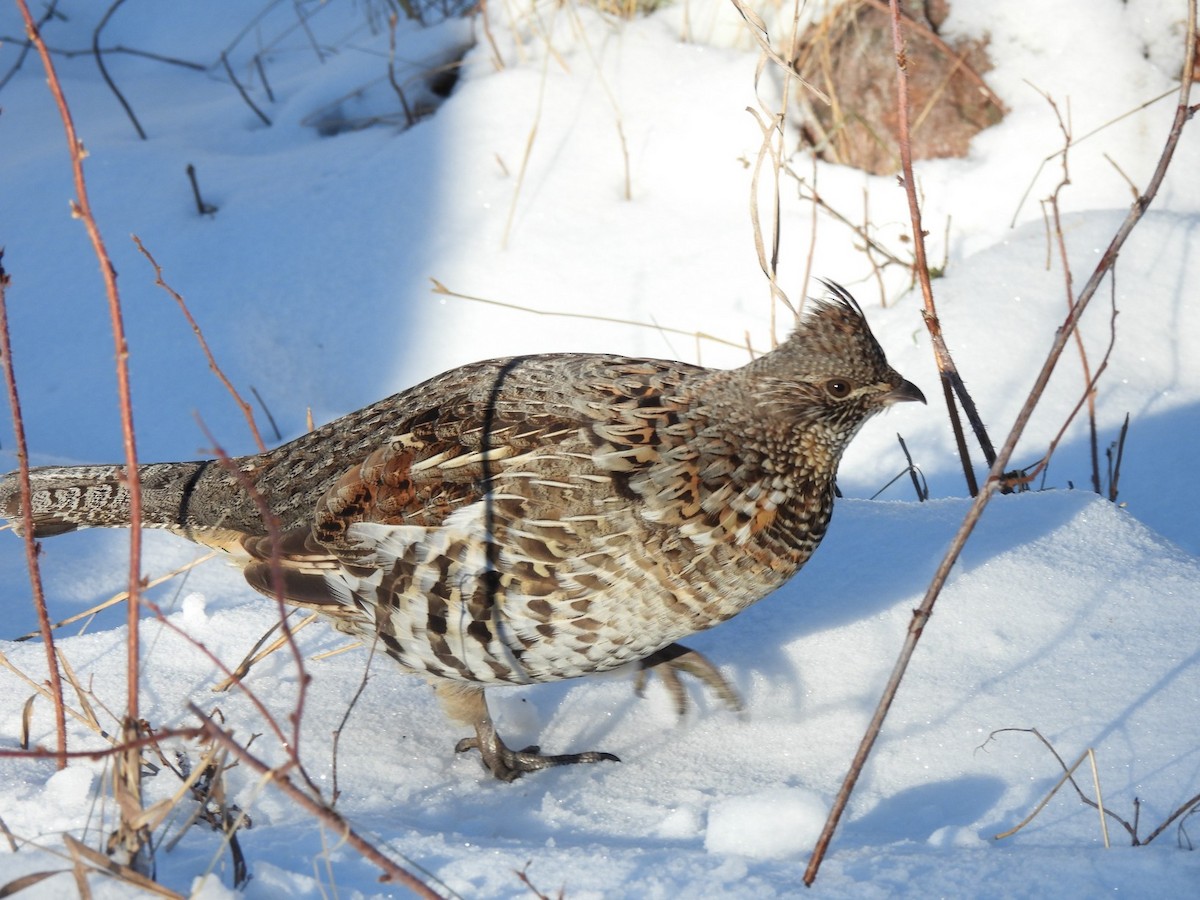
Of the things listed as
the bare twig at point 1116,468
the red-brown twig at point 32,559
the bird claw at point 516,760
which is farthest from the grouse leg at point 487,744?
the bare twig at point 1116,468

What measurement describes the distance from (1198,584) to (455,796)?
190cm

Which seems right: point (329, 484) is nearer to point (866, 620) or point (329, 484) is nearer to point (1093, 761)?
point (866, 620)

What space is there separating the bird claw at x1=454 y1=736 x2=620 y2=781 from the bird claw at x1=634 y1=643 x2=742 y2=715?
25cm

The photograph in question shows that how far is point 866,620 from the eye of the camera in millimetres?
3086

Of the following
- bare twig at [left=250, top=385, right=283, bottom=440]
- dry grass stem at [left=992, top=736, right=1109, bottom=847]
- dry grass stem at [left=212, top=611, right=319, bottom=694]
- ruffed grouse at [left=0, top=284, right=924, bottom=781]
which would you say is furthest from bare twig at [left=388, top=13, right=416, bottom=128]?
dry grass stem at [left=992, top=736, right=1109, bottom=847]

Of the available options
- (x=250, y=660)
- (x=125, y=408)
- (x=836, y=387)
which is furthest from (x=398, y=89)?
(x=125, y=408)

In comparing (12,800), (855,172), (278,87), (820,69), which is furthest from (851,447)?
(278,87)

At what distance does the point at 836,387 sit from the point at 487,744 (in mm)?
1146

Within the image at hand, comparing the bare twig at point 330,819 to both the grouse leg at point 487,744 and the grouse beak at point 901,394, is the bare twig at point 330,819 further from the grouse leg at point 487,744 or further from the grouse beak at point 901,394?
the grouse beak at point 901,394

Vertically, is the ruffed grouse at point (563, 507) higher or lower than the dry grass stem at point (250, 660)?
higher

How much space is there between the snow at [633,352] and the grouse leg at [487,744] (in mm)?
44

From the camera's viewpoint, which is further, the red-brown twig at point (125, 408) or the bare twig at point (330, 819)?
the red-brown twig at point (125, 408)

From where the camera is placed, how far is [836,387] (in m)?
2.69

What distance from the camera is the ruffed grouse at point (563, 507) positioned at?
2.50 metres
